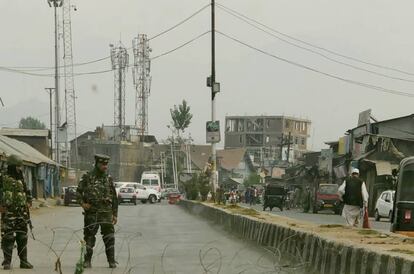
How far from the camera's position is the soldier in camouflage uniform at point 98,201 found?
11.5 m

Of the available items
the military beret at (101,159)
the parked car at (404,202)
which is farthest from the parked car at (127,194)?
the military beret at (101,159)

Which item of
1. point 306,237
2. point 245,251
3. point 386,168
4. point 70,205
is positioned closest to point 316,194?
point 386,168

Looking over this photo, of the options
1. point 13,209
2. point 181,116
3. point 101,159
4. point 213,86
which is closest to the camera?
point 13,209

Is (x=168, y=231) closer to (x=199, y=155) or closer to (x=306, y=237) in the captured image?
(x=306, y=237)

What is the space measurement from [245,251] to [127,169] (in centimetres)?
10591

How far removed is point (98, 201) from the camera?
1152 cm

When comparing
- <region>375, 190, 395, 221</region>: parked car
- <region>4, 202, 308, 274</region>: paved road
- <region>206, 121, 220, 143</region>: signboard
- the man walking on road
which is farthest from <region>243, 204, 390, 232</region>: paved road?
<region>4, 202, 308, 274</region>: paved road

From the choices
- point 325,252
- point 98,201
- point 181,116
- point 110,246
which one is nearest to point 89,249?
point 110,246

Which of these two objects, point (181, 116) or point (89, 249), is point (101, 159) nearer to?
point (89, 249)

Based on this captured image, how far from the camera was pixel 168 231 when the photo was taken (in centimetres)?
2169

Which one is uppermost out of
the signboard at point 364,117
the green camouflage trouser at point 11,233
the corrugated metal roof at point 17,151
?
the signboard at point 364,117

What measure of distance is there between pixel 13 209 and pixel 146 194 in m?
49.0

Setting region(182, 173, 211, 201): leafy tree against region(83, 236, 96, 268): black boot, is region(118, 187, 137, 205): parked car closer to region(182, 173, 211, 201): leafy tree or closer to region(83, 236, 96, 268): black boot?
region(182, 173, 211, 201): leafy tree

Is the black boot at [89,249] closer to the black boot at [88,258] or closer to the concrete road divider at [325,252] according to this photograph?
the black boot at [88,258]
